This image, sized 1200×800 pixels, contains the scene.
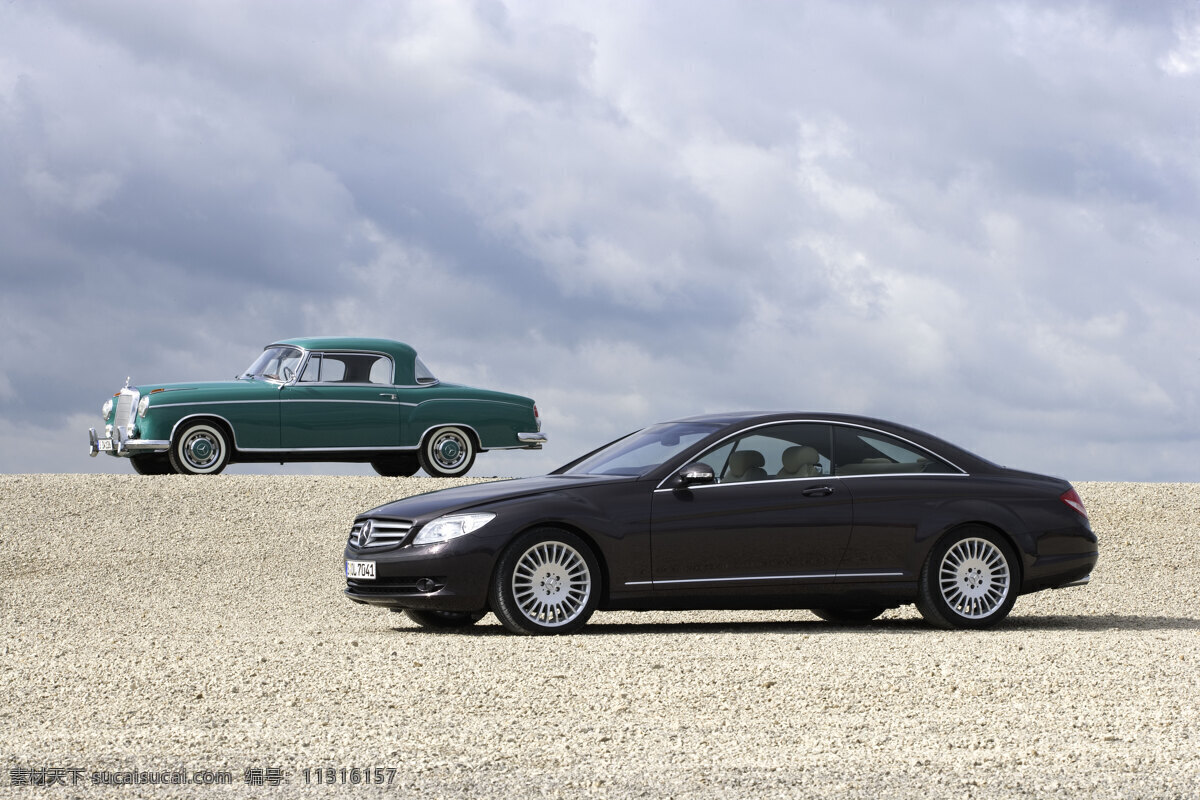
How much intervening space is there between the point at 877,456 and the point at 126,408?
12.6 meters

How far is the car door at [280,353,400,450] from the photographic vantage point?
1922 cm

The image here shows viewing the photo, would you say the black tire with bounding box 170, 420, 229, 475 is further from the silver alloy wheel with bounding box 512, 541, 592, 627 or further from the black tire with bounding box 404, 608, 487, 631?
the silver alloy wheel with bounding box 512, 541, 592, 627

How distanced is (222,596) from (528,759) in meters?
8.86

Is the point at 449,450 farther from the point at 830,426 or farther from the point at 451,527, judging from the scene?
the point at 451,527

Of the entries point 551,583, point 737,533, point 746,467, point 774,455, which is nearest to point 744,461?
point 746,467

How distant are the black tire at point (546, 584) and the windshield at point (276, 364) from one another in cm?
1107

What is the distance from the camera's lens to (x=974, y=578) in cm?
1026

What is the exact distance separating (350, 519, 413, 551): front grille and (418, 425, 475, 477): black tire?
1039 centimetres

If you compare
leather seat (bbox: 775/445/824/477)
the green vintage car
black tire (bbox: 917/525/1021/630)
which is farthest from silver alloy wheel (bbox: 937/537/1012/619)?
the green vintage car

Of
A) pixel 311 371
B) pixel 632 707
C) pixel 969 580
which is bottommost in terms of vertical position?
pixel 632 707

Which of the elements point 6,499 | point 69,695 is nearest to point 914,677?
point 69,695

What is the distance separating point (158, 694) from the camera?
23.6 ft

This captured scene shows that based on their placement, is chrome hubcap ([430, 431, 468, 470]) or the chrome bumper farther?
chrome hubcap ([430, 431, 468, 470])

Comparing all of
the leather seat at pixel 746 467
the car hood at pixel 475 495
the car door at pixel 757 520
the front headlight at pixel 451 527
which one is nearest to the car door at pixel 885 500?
the car door at pixel 757 520
